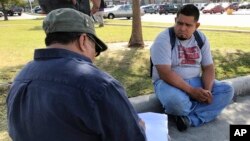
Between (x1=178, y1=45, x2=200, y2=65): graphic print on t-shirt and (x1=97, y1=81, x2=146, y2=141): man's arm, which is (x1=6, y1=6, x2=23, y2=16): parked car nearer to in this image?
(x1=178, y1=45, x2=200, y2=65): graphic print on t-shirt

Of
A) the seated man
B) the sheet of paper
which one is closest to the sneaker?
the seated man

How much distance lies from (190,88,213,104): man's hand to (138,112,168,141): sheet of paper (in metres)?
1.12

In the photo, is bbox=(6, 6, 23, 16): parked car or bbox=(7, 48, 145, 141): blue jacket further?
bbox=(6, 6, 23, 16): parked car

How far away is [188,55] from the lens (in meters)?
4.64

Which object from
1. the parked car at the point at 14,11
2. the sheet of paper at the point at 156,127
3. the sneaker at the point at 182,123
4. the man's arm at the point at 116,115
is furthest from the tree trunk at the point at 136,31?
the parked car at the point at 14,11

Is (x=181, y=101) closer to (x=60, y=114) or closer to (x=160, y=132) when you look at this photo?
(x=160, y=132)

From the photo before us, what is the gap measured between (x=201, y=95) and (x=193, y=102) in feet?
0.47

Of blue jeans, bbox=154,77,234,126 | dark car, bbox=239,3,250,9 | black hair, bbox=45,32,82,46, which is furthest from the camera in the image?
dark car, bbox=239,3,250,9

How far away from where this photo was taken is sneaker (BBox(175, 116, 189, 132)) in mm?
4340

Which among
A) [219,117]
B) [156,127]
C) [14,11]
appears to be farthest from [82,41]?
[14,11]

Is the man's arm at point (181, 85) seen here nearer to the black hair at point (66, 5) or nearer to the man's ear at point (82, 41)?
the black hair at point (66, 5)

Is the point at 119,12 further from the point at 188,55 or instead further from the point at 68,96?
the point at 68,96

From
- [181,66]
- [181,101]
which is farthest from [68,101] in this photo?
[181,66]

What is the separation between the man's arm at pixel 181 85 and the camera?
443 cm
